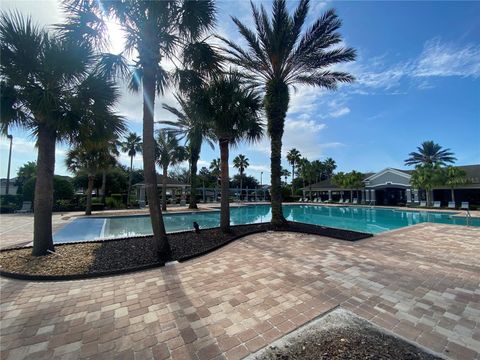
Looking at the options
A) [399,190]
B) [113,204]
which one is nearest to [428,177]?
[399,190]

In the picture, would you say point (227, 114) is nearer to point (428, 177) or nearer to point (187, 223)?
point (187, 223)

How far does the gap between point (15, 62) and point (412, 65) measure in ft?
50.5

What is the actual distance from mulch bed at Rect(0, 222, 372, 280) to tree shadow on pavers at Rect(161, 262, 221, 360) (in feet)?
6.26

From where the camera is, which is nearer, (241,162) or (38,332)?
(38,332)

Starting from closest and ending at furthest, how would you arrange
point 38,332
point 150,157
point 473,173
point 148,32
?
1. point 38,332
2. point 148,32
3. point 150,157
4. point 473,173

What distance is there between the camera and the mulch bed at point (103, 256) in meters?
5.14

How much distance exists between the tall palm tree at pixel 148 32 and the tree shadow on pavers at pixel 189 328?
7.89 ft

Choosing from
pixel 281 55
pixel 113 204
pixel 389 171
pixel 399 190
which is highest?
pixel 281 55

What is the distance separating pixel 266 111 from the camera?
35.3 feet

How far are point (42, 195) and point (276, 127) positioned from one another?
8.79 m

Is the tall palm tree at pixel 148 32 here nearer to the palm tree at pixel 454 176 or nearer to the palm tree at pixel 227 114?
the palm tree at pixel 227 114

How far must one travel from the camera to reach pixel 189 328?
303cm

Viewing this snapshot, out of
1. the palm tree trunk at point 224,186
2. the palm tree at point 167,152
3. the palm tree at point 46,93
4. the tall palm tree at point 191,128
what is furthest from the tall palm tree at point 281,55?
the palm tree at point 167,152

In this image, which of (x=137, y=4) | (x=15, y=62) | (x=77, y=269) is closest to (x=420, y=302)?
(x=77, y=269)
